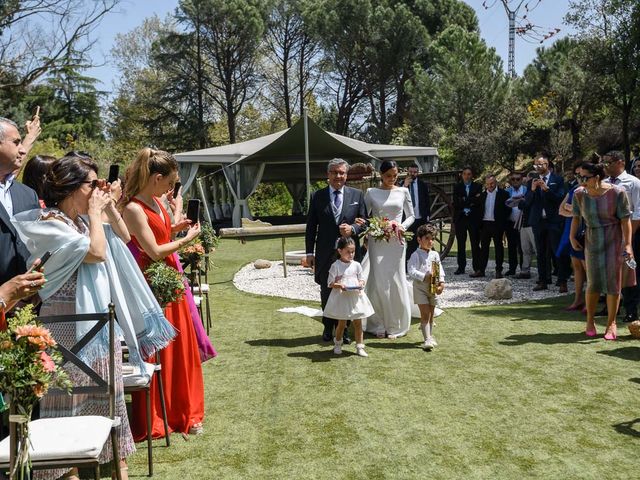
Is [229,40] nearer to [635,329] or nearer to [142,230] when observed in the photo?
[635,329]

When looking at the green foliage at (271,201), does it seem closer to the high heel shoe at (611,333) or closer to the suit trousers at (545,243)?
the suit trousers at (545,243)

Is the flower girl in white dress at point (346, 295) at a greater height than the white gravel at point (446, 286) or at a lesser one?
greater

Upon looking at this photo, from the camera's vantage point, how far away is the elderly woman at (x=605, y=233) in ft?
22.5

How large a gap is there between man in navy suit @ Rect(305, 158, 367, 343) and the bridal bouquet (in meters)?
0.13

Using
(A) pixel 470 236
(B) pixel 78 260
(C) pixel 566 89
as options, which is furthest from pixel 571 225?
(C) pixel 566 89

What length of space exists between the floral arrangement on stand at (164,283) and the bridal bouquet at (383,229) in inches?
120

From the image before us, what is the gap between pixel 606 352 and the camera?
Answer: 6.52 m

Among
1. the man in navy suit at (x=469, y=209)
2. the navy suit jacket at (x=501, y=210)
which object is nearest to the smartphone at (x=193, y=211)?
the man in navy suit at (x=469, y=209)

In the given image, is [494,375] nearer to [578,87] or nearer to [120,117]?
[578,87]

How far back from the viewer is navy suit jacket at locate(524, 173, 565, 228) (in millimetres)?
10180

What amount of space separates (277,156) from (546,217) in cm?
1216

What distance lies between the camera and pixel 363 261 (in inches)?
304

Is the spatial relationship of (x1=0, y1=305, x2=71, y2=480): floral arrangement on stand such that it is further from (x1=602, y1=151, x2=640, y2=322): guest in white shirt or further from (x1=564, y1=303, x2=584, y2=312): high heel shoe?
(x1=564, y1=303, x2=584, y2=312): high heel shoe

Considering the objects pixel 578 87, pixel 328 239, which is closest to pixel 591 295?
pixel 328 239
